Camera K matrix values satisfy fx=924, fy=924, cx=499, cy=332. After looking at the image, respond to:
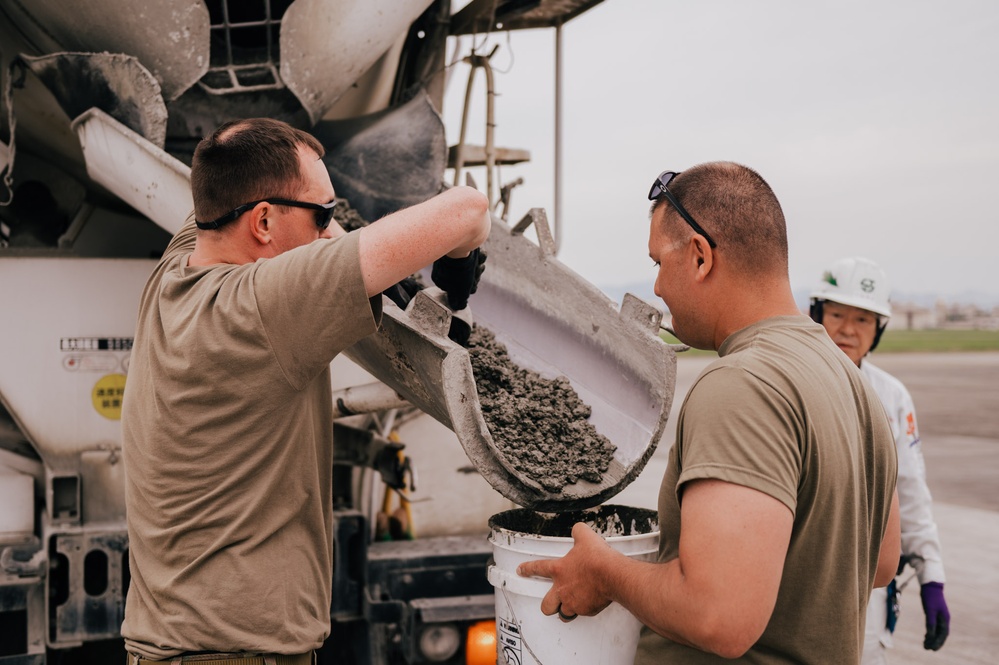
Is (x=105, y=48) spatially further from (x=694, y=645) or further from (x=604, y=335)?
(x=694, y=645)

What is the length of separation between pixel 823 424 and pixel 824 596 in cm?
28

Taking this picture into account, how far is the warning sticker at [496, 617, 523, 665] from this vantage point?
6.31ft

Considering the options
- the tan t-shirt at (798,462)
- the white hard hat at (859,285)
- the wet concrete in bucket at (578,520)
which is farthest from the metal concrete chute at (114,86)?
the white hard hat at (859,285)

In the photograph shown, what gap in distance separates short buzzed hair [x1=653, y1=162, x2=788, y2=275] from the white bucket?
63 cm

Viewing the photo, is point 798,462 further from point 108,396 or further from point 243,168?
point 108,396

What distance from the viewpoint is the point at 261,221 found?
173cm

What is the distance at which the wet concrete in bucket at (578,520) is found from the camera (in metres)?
2.22

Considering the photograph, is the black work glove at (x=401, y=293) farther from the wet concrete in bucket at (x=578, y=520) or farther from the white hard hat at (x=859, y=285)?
the white hard hat at (x=859, y=285)

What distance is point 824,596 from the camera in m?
1.49

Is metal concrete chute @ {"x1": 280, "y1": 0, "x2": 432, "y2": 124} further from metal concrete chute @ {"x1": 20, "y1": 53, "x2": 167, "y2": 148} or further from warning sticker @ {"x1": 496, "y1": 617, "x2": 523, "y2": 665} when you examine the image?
warning sticker @ {"x1": 496, "y1": 617, "x2": 523, "y2": 665}

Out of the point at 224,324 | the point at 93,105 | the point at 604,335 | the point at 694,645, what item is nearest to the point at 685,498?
the point at 694,645

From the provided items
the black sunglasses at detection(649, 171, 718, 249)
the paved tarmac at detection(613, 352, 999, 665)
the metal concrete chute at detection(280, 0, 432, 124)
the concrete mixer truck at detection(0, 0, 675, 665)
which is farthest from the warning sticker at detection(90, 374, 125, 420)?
the paved tarmac at detection(613, 352, 999, 665)

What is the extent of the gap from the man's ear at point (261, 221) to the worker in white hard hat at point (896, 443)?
225cm

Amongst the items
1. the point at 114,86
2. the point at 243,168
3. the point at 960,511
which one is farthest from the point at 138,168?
the point at 960,511
